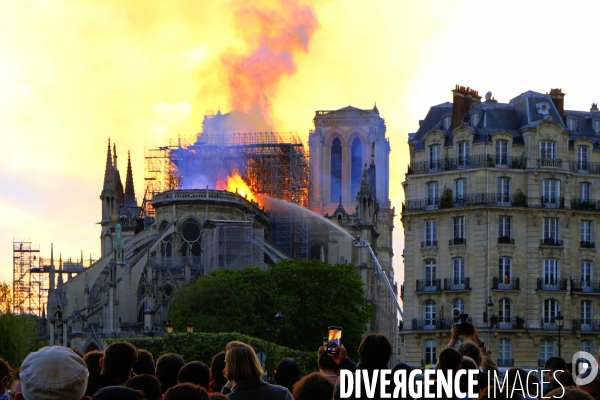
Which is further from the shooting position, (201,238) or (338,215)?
(338,215)

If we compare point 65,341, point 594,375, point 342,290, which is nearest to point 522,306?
point 342,290

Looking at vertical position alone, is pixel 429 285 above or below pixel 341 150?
below

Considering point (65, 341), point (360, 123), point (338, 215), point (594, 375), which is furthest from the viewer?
point (360, 123)

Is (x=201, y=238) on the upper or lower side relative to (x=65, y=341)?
upper

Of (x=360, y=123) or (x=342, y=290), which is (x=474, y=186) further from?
(x=360, y=123)

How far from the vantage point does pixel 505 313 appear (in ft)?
198

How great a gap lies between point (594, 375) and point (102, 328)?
81.1m

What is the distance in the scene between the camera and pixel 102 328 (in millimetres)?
93938

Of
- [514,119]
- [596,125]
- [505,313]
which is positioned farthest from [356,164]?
[505,313]

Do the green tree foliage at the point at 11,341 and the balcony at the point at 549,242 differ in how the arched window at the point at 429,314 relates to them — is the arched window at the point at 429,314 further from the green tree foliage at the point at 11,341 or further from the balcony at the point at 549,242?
the green tree foliage at the point at 11,341

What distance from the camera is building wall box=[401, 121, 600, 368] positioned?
6006cm

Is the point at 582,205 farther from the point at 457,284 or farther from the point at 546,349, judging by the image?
the point at 546,349

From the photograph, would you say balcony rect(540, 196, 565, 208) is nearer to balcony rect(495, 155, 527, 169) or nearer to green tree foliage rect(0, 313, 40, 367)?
balcony rect(495, 155, 527, 169)

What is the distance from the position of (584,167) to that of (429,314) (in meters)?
9.53
